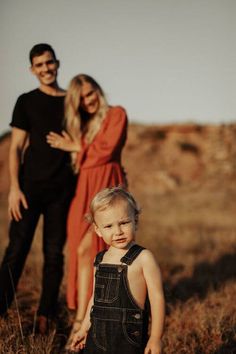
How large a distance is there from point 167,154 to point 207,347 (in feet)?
88.7

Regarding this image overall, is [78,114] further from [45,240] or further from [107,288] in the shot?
[107,288]

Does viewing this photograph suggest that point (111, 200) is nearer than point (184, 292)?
Yes

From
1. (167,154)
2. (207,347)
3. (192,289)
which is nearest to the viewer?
(207,347)

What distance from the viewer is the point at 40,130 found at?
3729 mm

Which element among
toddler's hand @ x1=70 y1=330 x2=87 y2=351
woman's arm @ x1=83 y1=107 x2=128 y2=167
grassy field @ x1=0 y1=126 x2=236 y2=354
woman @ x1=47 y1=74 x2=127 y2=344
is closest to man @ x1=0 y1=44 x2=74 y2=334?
woman @ x1=47 y1=74 x2=127 y2=344

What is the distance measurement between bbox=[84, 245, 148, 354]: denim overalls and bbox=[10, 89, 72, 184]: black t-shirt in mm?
1560

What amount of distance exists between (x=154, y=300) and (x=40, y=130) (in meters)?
1.98

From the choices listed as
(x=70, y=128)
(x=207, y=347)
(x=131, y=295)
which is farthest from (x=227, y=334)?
(x=70, y=128)

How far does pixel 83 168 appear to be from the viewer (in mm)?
3711

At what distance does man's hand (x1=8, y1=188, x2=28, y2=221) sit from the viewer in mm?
3598

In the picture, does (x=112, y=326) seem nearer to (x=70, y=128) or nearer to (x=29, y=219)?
(x=29, y=219)

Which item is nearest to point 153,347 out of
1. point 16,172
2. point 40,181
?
point 40,181

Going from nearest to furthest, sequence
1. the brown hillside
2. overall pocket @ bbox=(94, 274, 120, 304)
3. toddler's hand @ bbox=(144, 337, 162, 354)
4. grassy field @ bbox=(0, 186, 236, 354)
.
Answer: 1. toddler's hand @ bbox=(144, 337, 162, 354)
2. overall pocket @ bbox=(94, 274, 120, 304)
3. grassy field @ bbox=(0, 186, 236, 354)
4. the brown hillside

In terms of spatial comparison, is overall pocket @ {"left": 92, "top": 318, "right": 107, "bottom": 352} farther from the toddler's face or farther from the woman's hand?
the woman's hand
